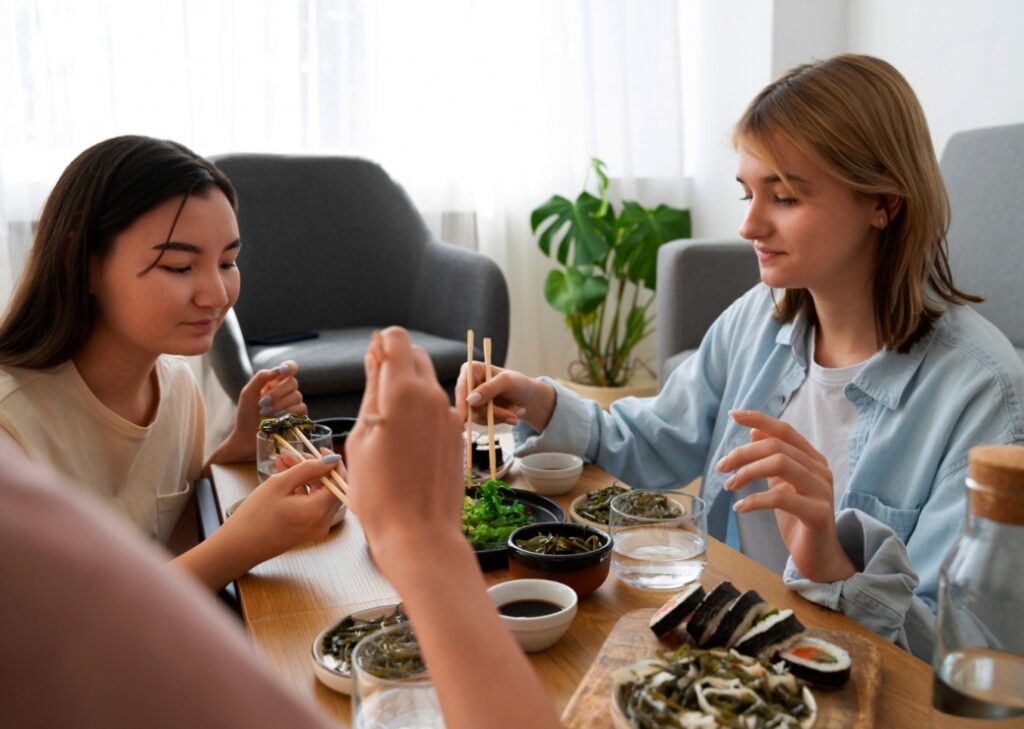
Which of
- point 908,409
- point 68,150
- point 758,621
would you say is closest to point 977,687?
point 758,621

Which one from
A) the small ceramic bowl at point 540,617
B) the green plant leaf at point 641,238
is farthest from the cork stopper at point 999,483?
the green plant leaf at point 641,238

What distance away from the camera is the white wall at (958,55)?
348 cm

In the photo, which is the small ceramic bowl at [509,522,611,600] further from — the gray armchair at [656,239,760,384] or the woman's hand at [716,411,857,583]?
the gray armchair at [656,239,760,384]

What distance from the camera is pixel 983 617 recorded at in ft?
2.37

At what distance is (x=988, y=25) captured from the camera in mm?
3537

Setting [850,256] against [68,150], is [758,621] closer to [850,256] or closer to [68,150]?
[850,256]

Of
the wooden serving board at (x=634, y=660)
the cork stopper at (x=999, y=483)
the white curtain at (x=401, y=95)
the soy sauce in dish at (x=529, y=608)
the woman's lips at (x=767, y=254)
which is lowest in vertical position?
the wooden serving board at (x=634, y=660)

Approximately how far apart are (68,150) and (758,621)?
12.0ft

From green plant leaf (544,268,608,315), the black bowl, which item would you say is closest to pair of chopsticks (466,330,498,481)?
the black bowl

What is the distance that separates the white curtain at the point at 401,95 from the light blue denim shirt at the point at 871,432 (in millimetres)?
2827

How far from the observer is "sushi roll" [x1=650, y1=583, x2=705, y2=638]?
0.99 meters

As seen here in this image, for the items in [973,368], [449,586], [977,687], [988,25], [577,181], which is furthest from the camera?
[577,181]

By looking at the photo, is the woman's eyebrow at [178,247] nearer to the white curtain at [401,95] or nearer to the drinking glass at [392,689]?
the drinking glass at [392,689]

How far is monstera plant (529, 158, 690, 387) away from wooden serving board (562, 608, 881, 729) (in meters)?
3.30
